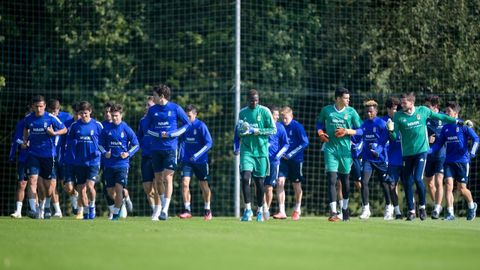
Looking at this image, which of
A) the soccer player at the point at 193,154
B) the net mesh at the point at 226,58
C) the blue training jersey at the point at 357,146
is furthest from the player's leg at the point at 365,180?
the net mesh at the point at 226,58

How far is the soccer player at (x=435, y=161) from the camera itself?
2106 centimetres

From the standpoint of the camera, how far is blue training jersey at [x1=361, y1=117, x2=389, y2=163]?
860 inches

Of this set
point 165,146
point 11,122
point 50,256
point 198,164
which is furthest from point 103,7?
point 50,256

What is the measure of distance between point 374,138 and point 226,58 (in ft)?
33.8

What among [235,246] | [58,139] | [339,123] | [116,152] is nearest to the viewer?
[235,246]

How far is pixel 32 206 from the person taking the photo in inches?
842

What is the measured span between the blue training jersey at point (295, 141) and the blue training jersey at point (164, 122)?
3.40m

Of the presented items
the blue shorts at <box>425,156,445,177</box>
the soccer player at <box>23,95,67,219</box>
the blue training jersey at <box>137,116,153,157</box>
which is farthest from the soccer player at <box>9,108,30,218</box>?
the blue shorts at <box>425,156,445,177</box>

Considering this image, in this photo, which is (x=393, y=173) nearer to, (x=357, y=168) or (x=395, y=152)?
(x=395, y=152)

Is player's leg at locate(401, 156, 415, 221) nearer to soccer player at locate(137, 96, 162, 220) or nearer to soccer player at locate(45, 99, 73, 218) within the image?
soccer player at locate(137, 96, 162, 220)

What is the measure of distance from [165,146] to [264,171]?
67.8 inches

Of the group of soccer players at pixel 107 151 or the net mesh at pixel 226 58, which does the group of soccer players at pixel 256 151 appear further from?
the net mesh at pixel 226 58

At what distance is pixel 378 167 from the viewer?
72.3 ft

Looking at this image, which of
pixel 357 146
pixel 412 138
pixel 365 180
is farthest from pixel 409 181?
pixel 357 146
